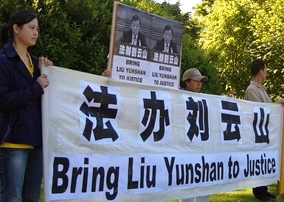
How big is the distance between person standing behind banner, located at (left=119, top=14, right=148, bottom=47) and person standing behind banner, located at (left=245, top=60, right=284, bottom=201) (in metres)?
2.30

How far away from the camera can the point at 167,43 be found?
6348mm

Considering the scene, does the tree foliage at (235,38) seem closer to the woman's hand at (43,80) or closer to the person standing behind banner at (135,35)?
the person standing behind banner at (135,35)

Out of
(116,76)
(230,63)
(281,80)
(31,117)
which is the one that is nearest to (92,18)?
(116,76)

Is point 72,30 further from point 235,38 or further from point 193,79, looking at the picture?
point 235,38

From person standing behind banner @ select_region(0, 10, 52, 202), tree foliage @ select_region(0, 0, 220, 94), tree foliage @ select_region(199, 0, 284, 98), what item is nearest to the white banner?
person standing behind banner @ select_region(0, 10, 52, 202)

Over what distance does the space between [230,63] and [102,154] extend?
88.7ft

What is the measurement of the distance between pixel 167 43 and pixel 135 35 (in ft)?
2.11

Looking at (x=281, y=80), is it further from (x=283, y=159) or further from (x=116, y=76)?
(x=116, y=76)

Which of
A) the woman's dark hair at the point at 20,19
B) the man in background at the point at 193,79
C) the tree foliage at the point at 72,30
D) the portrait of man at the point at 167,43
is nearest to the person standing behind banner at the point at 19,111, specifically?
the woman's dark hair at the point at 20,19

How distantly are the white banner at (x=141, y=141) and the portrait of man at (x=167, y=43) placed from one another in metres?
0.72

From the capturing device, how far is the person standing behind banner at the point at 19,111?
3.87 metres

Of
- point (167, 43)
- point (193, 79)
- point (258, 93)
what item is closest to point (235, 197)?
point (258, 93)

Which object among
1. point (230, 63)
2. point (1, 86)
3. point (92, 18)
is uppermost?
point (230, 63)

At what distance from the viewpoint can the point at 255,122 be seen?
6.90 metres
